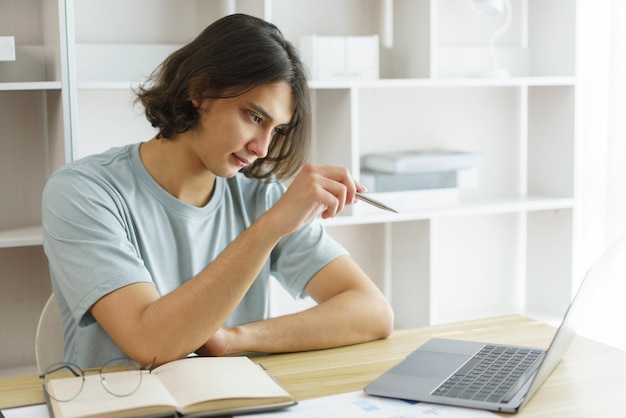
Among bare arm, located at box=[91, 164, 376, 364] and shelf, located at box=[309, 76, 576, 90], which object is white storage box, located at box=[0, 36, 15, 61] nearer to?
shelf, located at box=[309, 76, 576, 90]

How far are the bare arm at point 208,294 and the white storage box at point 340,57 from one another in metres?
1.02

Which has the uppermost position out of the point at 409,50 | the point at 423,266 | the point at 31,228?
the point at 409,50

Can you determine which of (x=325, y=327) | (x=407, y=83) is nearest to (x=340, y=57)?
(x=407, y=83)

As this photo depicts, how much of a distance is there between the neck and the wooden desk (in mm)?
477

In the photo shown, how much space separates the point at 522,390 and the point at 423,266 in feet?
4.81

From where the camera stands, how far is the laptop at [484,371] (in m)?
1.18

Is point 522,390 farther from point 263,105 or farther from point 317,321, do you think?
point 263,105

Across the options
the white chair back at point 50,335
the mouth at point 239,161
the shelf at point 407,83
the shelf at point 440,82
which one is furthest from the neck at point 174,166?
the shelf at point 440,82

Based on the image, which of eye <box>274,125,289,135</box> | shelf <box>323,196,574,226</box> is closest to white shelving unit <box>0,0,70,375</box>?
eye <box>274,125,289,135</box>

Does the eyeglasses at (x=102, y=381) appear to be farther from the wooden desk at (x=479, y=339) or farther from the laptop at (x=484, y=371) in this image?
the laptop at (x=484, y=371)

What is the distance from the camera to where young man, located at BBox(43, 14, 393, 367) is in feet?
4.66

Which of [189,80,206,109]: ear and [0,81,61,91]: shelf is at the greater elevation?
[0,81,61,91]: shelf

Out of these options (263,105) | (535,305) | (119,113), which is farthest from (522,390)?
(535,305)

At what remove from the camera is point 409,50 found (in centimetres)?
263
